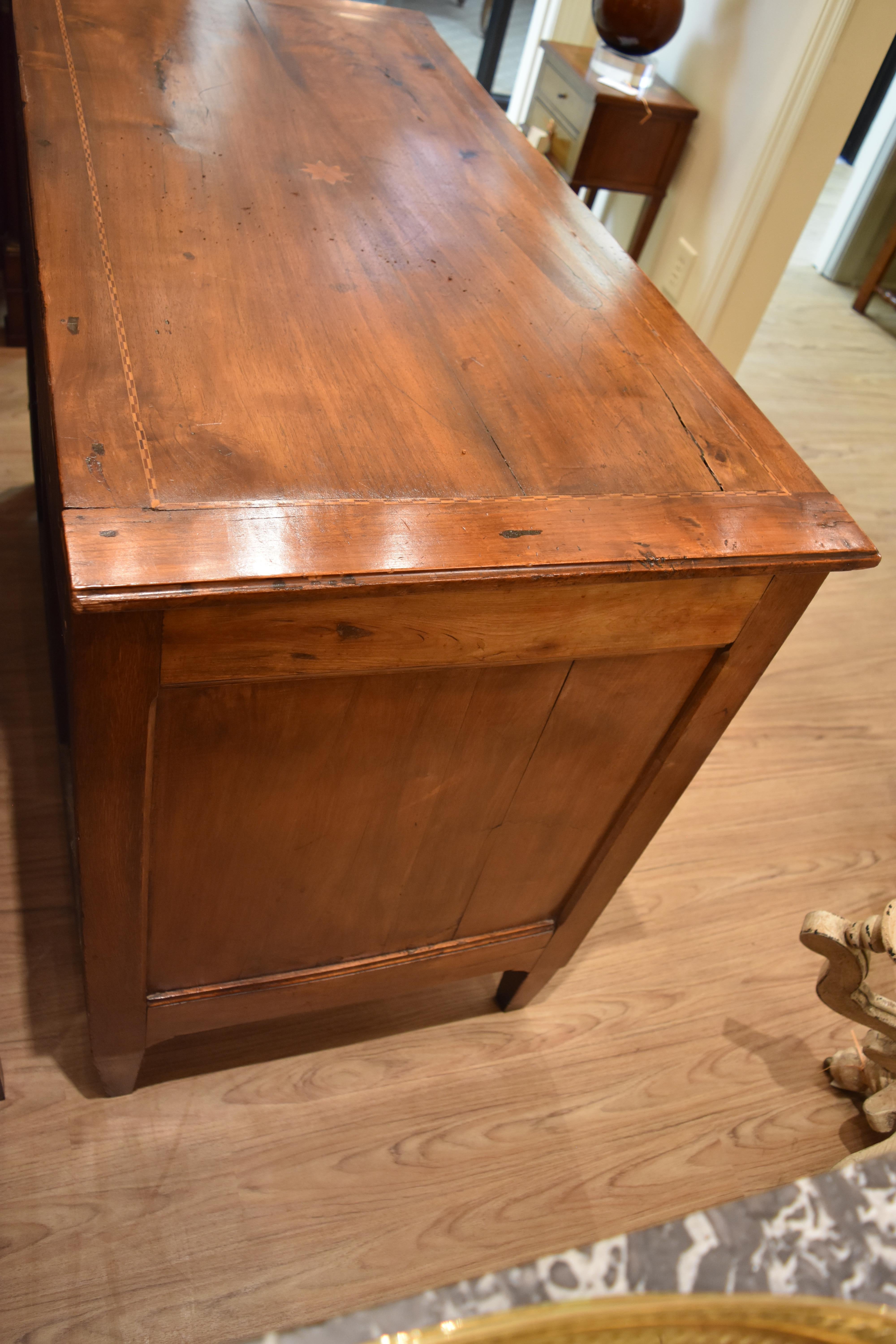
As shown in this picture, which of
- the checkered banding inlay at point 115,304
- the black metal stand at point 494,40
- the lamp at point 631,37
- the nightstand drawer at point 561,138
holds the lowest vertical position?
the black metal stand at point 494,40

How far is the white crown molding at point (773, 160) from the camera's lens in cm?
200

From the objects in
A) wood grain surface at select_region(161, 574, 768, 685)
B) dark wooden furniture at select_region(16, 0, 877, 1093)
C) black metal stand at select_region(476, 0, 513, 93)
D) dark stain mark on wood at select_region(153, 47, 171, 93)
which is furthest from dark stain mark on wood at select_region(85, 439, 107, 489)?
black metal stand at select_region(476, 0, 513, 93)

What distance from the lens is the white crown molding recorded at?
2004 mm

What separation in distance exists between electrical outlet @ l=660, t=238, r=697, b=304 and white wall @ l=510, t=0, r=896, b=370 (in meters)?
0.02

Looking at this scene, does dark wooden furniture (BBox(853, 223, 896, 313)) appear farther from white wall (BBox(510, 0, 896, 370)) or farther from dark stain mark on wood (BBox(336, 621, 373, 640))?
dark stain mark on wood (BBox(336, 621, 373, 640))

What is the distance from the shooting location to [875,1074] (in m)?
1.36

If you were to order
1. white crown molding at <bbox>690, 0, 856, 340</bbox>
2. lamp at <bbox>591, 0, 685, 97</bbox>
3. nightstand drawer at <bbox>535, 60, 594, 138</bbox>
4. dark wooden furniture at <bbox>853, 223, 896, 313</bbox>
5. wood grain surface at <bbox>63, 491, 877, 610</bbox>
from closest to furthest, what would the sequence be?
wood grain surface at <bbox>63, 491, 877, 610</bbox> < white crown molding at <bbox>690, 0, 856, 340</bbox> < lamp at <bbox>591, 0, 685, 97</bbox> < nightstand drawer at <bbox>535, 60, 594, 138</bbox> < dark wooden furniture at <bbox>853, 223, 896, 313</bbox>

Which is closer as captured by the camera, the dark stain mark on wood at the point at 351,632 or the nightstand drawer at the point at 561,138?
the dark stain mark on wood at the point at 351,632

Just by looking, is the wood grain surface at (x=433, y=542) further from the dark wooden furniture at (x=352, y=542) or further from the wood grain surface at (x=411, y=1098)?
the wood grain surface at (x=411, y=1098)

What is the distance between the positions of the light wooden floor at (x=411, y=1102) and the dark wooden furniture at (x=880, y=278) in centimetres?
231

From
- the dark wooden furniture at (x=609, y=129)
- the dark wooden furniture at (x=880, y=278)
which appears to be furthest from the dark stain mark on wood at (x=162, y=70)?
the dark wooden furniture at (x=880, y=278)

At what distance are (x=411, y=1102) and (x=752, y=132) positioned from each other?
2071 mm

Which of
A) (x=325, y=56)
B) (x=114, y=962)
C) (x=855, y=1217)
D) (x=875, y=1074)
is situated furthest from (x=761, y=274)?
(x=855, y=1217)

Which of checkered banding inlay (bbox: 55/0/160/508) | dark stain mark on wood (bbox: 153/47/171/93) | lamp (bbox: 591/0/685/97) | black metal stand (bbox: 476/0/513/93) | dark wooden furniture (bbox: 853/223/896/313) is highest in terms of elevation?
checkered banding inlay (bbox: 55/0/160/508)
